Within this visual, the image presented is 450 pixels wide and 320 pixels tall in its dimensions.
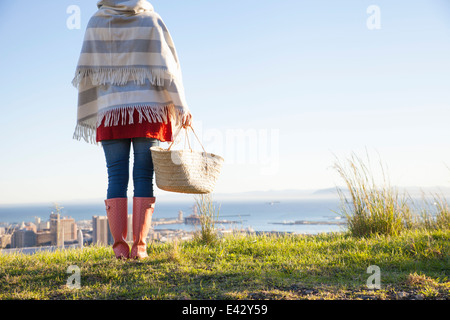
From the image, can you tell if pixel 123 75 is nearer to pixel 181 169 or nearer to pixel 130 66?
pixel 130 66

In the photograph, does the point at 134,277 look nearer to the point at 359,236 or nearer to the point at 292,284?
the point at 292,284

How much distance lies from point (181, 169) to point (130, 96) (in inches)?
23.8

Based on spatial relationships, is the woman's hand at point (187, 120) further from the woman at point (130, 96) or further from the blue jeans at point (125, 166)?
the blue jeans at point (125, 166)

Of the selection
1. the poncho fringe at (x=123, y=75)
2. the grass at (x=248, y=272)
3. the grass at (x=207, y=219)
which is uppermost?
the poncho fringe at (x=123, y=75)

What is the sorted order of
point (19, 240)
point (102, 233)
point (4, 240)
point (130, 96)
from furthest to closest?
point (102, 233), point (19, 240), point (4, 240), point (130, 96)

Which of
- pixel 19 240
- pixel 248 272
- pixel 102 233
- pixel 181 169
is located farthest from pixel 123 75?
pixel 102 233

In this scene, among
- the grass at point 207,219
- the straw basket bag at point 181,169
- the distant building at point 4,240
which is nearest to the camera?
the straw basket bag at point 181,169

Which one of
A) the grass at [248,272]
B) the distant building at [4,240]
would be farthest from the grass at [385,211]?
the distant building at [4,240]

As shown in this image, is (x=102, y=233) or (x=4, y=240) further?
(x=102, y=233)

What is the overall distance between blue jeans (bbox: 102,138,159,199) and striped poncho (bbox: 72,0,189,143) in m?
0.14

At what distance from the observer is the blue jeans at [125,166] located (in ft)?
8.30

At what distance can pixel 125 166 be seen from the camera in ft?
8.39

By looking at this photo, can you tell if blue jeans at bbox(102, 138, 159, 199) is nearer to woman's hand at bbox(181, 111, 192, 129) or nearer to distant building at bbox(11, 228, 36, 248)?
woman's hand at bbox(181, 111, 192, 129)
